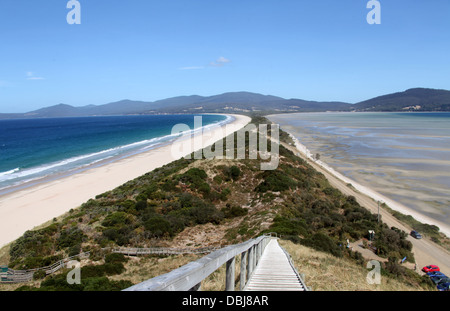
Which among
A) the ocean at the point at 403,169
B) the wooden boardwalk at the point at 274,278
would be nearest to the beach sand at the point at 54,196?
the wooden boardwalk at the point at 274,278

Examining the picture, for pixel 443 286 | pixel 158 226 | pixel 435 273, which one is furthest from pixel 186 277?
pixel 435 273

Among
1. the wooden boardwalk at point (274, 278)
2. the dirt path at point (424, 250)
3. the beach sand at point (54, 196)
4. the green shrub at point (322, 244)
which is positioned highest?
the wooden boardwalk at point (274, 278)

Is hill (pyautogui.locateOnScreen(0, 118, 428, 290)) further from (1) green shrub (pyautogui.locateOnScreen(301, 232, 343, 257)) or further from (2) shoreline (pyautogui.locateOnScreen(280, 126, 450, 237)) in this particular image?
(2) shoreline (pyautogui.locateOnScreen(280, 126, 450, 237))

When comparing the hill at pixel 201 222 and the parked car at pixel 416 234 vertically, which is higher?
the hill at pixel 201 222

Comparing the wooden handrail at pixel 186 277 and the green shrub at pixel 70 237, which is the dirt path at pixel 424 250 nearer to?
the wooden handrail at pixel 186 277

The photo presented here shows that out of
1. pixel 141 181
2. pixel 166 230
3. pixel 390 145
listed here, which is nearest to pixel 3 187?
pixel 141 181

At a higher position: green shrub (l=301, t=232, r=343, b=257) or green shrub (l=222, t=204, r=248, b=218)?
green shrub (l=301, t=232, r=343, b=257)

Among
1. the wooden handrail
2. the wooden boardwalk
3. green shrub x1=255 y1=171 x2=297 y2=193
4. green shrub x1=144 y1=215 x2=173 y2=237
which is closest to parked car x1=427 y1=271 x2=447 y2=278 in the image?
green shrub x1=255 y1=171 x2=297 y2=193
